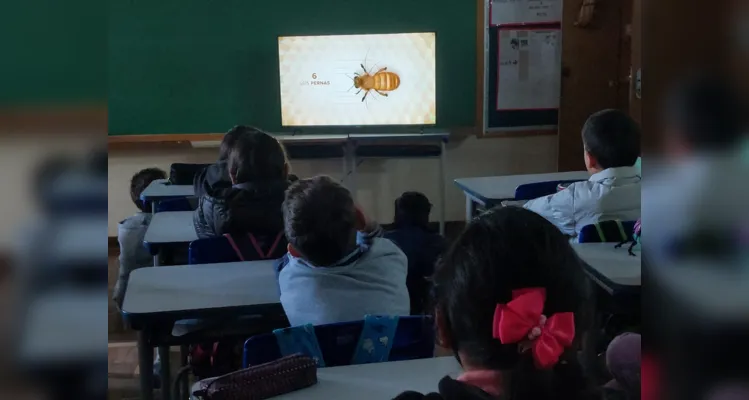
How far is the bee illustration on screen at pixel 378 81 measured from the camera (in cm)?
520

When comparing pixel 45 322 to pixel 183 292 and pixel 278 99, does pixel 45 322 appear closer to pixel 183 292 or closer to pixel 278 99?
pixel 183 292

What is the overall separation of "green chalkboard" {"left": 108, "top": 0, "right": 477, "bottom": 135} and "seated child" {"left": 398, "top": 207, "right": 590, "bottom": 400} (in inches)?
176

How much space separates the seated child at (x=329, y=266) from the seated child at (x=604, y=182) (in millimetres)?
985

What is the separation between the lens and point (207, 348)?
2398 millimetres

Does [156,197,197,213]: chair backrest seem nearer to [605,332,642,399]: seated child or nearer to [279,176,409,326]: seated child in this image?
[279,176,409,326]: seated child

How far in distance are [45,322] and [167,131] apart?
520 centimetres

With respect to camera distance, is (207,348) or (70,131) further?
(207,348)

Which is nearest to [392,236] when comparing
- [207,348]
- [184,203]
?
[207,348]

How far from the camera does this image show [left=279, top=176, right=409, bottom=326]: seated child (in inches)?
71.7

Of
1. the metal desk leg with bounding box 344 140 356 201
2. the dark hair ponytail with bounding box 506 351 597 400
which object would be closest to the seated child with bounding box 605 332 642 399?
the dark hair ponytail with bounding box 506 351 597 400

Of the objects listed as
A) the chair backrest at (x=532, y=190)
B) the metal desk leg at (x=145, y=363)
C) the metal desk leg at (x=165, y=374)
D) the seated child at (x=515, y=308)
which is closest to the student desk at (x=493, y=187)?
the chair backrest at (x=532, y=190)

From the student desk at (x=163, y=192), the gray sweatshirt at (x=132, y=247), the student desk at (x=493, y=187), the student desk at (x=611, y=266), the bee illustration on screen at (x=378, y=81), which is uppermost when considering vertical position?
the bee illustration on screen at (x=378, y=81)

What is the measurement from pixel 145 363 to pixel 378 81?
3.41 m

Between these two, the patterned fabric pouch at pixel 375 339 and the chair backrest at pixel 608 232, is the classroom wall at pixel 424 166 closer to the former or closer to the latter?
the chair backrest at pixel 608 232
